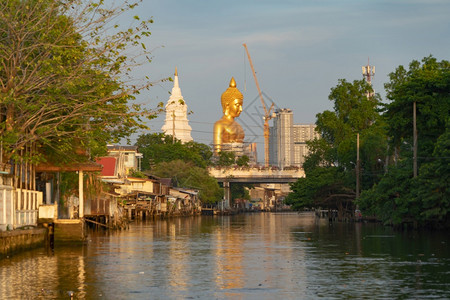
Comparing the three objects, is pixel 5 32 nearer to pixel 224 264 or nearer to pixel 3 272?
pixel 3 272

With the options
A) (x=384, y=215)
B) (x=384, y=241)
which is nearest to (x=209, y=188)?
(x=384, y=215)

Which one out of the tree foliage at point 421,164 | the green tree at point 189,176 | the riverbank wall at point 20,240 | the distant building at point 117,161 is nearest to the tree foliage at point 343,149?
the distant building at point 117,161

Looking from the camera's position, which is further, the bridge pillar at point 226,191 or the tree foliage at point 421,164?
the bridge pillar at point 226,191

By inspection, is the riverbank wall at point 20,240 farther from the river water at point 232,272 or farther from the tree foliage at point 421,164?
the tree foliage at point 421,164

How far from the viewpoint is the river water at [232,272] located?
842 inches

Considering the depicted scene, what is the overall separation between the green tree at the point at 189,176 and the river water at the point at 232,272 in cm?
9584

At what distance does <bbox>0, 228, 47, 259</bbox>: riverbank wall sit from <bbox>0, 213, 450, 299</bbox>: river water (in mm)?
399

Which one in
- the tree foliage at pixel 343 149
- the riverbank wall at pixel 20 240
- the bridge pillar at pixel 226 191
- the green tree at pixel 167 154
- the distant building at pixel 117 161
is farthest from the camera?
the bridge pillar at pixel 226 191

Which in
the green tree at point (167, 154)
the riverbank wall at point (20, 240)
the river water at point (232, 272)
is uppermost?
the green tree at point (167, 154)

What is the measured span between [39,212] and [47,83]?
8.92 meters

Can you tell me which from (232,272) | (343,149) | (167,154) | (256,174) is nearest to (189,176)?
(167,154)

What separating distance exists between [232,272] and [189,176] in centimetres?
11171

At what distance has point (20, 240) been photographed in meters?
33.7

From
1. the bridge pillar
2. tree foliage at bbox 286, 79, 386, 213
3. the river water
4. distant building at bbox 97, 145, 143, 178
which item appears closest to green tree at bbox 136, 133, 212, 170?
the bridge pillar
